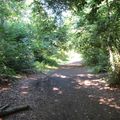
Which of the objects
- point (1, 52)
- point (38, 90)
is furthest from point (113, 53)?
point (1, 52)

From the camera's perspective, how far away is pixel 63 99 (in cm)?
829

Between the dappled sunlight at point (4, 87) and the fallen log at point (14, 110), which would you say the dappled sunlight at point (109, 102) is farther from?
the dappled sunlight at point (4, 87)

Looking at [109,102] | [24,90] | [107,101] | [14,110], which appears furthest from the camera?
[24,90]

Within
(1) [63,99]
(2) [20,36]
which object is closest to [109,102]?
(1) [63,99]

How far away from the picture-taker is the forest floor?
22.3ft

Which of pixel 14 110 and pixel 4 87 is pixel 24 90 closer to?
pixel 4 87

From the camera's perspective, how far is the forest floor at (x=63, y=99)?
6.79m

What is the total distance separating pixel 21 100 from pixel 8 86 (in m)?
2.02

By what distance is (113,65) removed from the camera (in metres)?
10.1

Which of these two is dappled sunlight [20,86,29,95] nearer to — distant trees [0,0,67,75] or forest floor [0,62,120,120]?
forest floor [0,62,120,120]

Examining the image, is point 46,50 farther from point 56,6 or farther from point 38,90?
point 56,6

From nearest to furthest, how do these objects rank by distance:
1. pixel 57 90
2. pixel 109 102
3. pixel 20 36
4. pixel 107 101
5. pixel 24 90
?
pixel 109 102 → pixel 107 101 → pixel 24 90 → pixel 57 90 → pixel 20 36

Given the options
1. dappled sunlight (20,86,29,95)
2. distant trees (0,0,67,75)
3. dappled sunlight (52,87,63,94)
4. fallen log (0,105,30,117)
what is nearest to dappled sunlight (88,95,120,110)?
dappled sunlight (52,87,63,94)

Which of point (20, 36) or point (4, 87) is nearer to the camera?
point (4, 87)
